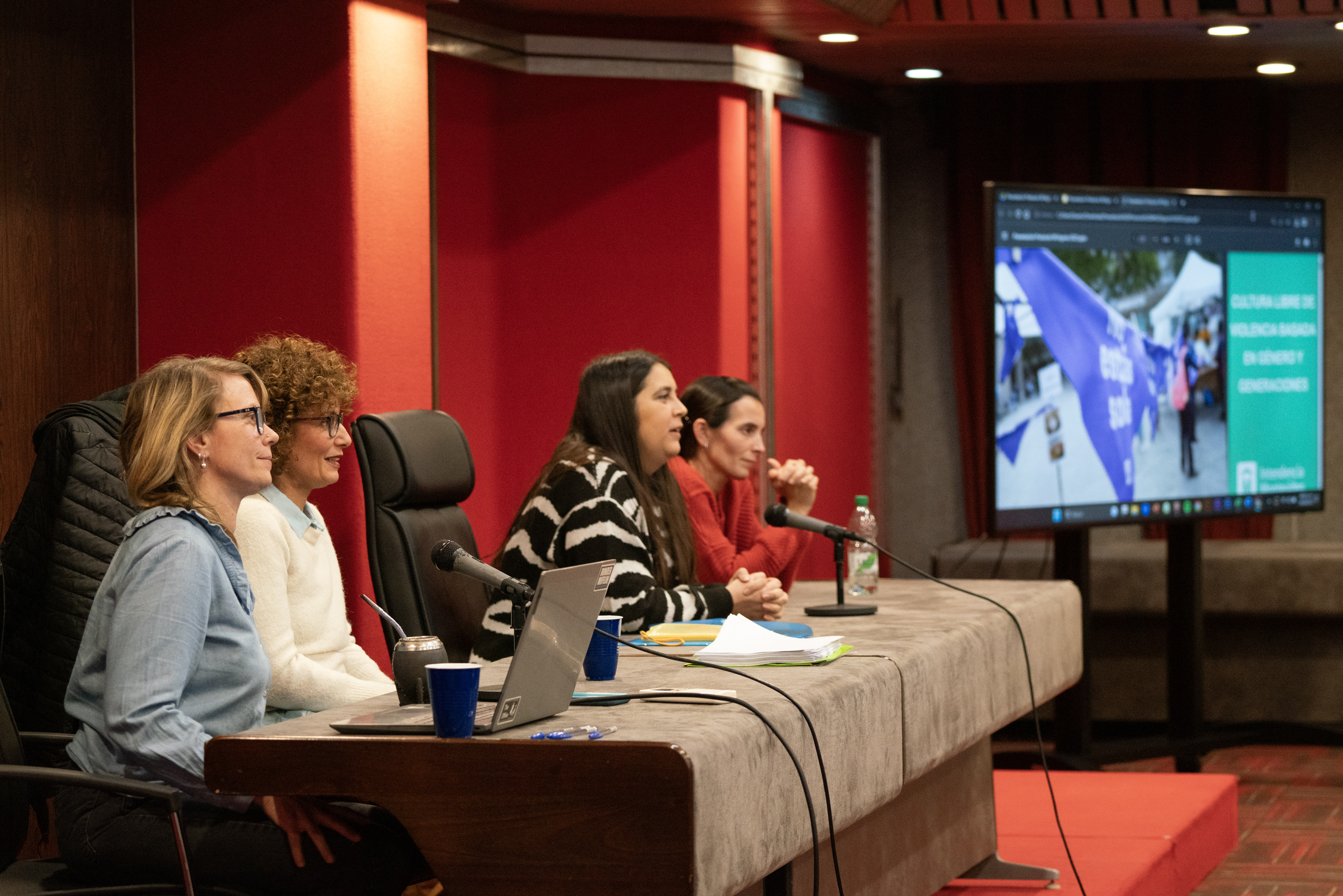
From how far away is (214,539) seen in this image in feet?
7.17

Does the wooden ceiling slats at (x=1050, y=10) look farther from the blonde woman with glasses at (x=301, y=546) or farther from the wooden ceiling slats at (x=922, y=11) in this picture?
the blonde woman with glasses at (x=301, y=546)

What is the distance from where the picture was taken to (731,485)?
4.15 metres

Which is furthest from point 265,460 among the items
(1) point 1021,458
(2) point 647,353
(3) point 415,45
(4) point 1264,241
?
(4) point 1264,241

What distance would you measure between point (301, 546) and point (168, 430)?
52cm

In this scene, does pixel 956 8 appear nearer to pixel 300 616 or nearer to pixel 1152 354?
pixel 1152 354

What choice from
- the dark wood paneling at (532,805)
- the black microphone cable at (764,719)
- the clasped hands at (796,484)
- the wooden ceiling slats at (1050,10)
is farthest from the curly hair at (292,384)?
the wooden ceiling slats at (1050,10)

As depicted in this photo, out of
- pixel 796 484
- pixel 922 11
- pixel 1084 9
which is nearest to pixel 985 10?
pixel 922 11

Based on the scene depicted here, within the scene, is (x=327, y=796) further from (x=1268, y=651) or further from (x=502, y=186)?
(x=1268, y=651)

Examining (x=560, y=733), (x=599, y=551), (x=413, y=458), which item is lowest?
(x=560, y=733)

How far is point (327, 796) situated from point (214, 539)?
1.49ft

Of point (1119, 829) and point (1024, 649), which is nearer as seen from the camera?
point (1024, 649)

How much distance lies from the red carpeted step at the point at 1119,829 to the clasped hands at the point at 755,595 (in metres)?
0.75

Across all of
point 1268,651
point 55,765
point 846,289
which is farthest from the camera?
point 846,289

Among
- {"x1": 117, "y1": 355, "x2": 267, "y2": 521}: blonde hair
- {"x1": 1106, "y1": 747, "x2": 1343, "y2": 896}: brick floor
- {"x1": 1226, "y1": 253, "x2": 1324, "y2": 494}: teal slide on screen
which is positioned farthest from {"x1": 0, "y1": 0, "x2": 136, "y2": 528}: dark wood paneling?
{"x1": 1226, "y1": 253, "x2": 1324, "y2": 494}: teal slide on screen
